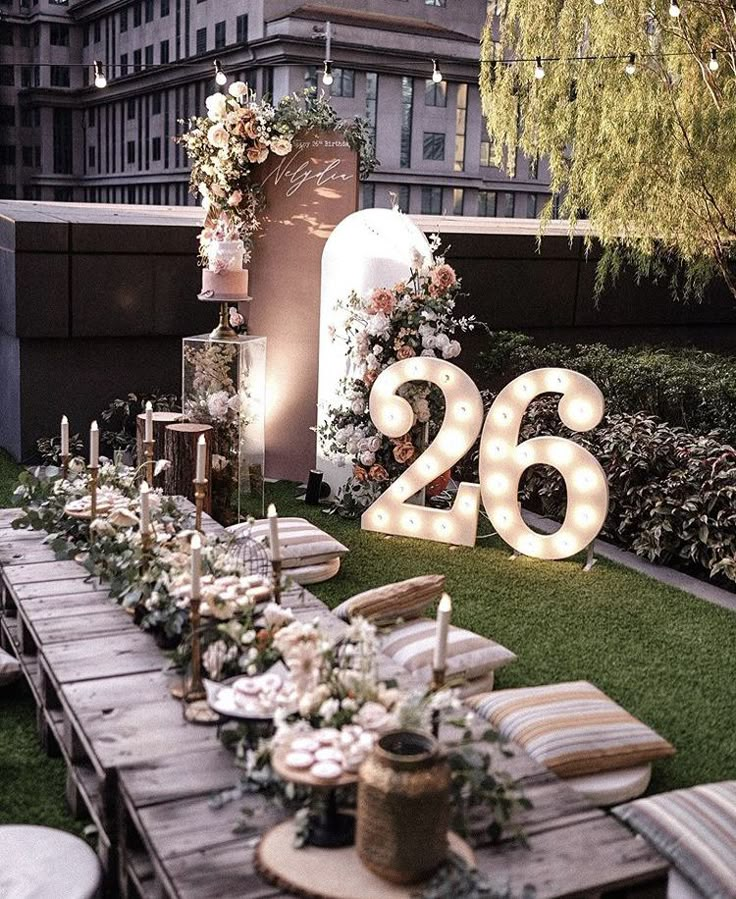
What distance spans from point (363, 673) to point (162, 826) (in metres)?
0.74

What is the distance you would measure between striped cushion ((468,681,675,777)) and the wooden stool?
5.56 feet

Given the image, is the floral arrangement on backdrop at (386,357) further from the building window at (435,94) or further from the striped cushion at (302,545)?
the building window at (435,94)

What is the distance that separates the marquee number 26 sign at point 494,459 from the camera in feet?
23.5

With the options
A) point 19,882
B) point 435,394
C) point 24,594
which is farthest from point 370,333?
point 19,882

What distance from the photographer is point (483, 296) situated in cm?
1178

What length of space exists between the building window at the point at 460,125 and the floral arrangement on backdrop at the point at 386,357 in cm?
2196

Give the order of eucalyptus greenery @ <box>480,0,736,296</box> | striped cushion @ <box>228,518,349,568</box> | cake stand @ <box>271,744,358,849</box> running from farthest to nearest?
eucalyptus greenery @ <box>480,0,736,296</box> → striped cushion @ <box>228,518,349,568</box> → cake stand @ <box>271,744,358,849</box>

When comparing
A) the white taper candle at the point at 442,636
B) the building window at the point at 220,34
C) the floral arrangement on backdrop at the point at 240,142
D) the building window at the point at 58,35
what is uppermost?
the building window at the point at 58,35

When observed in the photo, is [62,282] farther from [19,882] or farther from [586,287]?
[19,882]

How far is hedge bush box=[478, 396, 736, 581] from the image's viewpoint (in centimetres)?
747

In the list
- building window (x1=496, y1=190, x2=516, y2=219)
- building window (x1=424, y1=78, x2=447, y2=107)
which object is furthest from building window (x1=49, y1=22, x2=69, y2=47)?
building window (x1=496, y1=190, x2=516, y2=219)

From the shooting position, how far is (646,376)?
10492 mm

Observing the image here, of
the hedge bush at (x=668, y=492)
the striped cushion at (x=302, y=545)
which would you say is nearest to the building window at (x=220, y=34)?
the hedge bush at (x=668, y=492)

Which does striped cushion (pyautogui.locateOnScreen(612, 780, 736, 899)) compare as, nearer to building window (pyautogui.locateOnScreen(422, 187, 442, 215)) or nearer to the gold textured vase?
the gold textured vase
